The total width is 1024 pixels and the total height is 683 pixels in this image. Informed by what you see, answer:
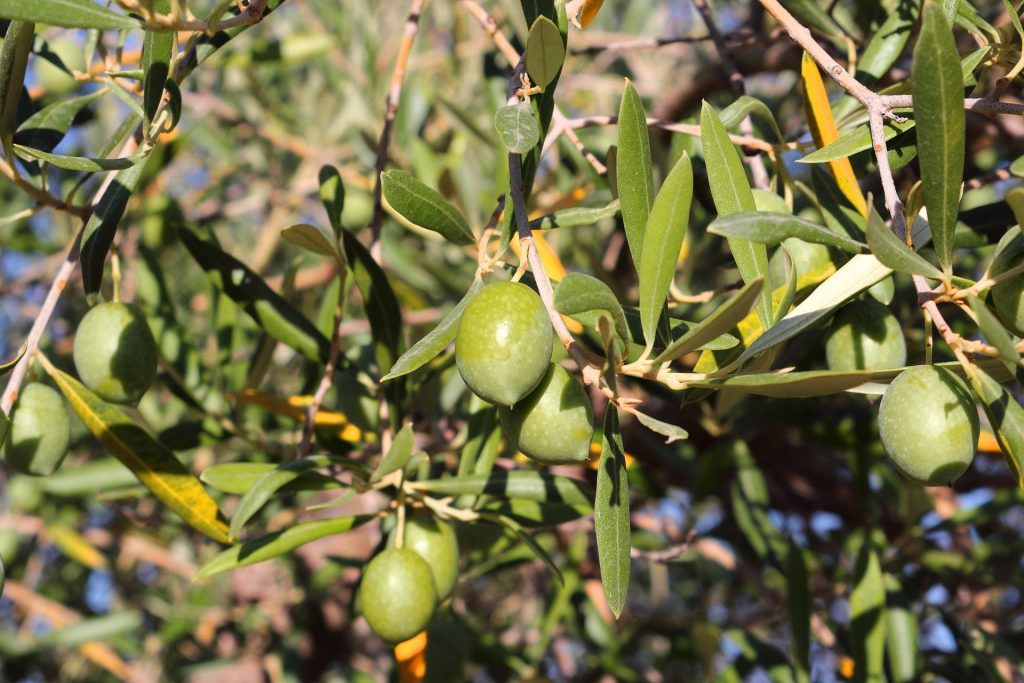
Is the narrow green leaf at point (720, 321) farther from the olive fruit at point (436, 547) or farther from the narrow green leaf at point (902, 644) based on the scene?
the narrow green leaf at point (902, 644)

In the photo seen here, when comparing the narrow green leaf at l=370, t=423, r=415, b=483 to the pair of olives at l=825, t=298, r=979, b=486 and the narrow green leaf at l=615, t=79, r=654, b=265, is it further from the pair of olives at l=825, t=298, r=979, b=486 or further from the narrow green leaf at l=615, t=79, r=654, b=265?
the pair of olives at l=825, t=298, r=979, b=486

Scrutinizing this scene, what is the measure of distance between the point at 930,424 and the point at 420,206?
506 millimetres

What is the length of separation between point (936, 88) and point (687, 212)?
216 mm

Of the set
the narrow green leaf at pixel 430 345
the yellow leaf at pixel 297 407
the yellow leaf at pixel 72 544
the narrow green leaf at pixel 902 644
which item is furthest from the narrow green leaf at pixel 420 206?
the yellow leaf at pixel 72 544

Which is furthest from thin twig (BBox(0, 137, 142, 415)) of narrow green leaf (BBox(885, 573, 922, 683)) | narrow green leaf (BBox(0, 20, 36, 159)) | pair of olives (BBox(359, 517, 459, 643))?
narrow green leaf (BBox(885, 573, 922, 683))

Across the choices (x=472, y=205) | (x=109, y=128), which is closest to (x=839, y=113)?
(x=472, y=205)

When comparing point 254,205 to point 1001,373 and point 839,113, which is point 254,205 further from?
point 1001,373

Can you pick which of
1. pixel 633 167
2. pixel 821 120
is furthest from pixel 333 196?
pixel 821 120

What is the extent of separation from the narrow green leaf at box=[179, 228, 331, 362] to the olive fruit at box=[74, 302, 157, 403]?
18 centimetres

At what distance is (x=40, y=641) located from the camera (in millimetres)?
2500

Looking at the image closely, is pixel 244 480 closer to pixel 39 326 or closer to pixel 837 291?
pixel 39 326

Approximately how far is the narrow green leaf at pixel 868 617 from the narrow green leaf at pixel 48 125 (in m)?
1.38

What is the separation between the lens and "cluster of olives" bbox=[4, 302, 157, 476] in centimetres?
106

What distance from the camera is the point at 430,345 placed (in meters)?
0.83
